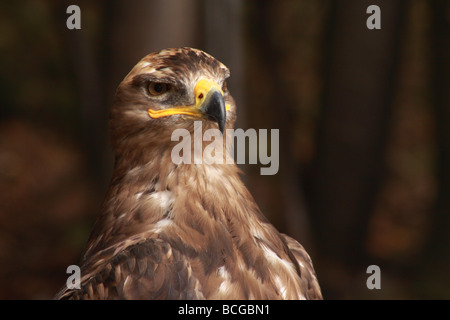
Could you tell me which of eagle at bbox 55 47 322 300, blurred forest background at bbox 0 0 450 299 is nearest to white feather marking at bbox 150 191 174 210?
eagle at bbox 55 47 322 300

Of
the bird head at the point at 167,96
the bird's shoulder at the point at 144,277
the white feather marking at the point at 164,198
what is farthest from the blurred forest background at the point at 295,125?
the bird's shoulder at the point at 144,277

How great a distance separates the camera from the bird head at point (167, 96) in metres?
2.64

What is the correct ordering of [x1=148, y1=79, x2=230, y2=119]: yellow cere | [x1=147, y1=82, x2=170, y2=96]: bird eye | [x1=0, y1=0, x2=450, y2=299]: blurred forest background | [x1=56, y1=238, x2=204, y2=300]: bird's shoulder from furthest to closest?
[x1=0, y1=0, x2=450, y2=299]: blurred forest background, [x1=147, y1=82, x2=170, y2=96]: bird eye, [x1=148, y1=79, x2=230, y2=119]: yellow cere, [x1=56, y1=238, x2=204, y2=300]: bird's shoulder

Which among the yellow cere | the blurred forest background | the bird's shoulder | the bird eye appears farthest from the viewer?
the blurred forest background

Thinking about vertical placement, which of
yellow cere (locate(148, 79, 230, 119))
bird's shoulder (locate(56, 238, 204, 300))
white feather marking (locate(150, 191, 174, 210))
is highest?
yellow cere (locate(148, 79, 230, 119))

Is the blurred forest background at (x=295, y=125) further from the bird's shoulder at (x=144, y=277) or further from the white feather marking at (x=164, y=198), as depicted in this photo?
the bird's shoulder at (x=144, y=277)

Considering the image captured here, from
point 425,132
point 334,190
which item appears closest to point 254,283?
point 334,190

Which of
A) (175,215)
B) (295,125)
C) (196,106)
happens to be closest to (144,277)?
(175,215)

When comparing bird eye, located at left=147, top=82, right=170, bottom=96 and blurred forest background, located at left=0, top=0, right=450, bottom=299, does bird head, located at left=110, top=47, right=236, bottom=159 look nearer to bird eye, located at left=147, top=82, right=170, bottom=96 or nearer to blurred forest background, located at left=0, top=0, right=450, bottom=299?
bird eye, located at left=147, top=82, right=170, bottom=96

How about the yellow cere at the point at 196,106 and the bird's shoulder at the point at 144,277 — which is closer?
the bird's shoulder at the point at 144,277

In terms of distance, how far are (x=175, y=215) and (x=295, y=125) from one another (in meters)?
5.90

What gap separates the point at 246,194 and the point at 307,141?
206 inches

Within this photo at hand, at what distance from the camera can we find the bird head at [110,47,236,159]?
2645 millimetres

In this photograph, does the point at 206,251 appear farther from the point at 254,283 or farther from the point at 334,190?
the point at 334,190
